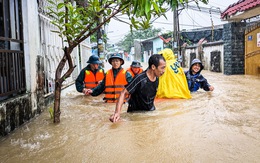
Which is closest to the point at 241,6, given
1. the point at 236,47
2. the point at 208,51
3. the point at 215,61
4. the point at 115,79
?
the point at 236,47

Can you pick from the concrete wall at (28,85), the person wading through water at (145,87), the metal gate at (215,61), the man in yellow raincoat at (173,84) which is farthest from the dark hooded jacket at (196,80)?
the metal gate at (215,61)

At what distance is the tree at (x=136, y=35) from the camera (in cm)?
4153

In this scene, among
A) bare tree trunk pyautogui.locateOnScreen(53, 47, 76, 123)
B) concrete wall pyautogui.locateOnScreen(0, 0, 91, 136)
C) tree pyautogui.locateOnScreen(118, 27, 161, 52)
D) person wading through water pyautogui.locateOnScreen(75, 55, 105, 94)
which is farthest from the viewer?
tree pyautogui.locateOnScreen(118, 27, 161, 52)

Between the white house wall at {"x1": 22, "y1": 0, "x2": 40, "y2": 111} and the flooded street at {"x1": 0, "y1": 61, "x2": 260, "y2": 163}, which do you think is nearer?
the flooded street at {"x1": 0, "y1": 61, "x2": 260, "y2": 163}

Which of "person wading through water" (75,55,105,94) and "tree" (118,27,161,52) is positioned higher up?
"tree" (118,27,161,52)

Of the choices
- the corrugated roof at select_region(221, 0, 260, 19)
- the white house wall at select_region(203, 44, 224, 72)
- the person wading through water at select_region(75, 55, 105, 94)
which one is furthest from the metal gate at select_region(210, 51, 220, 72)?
the person wading through water at select_region(75, 55, 105, 94)

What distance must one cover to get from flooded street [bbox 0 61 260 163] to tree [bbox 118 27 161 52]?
3647 centimetres

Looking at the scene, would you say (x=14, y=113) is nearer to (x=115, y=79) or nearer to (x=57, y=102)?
(x=57, y=102)

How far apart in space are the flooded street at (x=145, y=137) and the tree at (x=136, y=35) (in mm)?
36469

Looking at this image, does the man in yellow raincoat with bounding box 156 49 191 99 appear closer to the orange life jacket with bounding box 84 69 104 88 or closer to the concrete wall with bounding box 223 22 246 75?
the orange life jacket with bounding box 84 69 104 88

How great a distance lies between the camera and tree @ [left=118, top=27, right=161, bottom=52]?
136ft

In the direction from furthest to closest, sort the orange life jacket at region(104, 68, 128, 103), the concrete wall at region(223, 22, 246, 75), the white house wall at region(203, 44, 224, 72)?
the white house wall at region(203, 44, 224, 72), the concrete wall at region(223, 22, 246, 75), the orange life jacket at region(104, 68, 128, 103)

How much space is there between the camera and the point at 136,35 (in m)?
44.9

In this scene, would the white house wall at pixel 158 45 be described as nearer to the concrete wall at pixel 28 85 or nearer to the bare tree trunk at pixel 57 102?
the concrete wall at pixel 28 85
